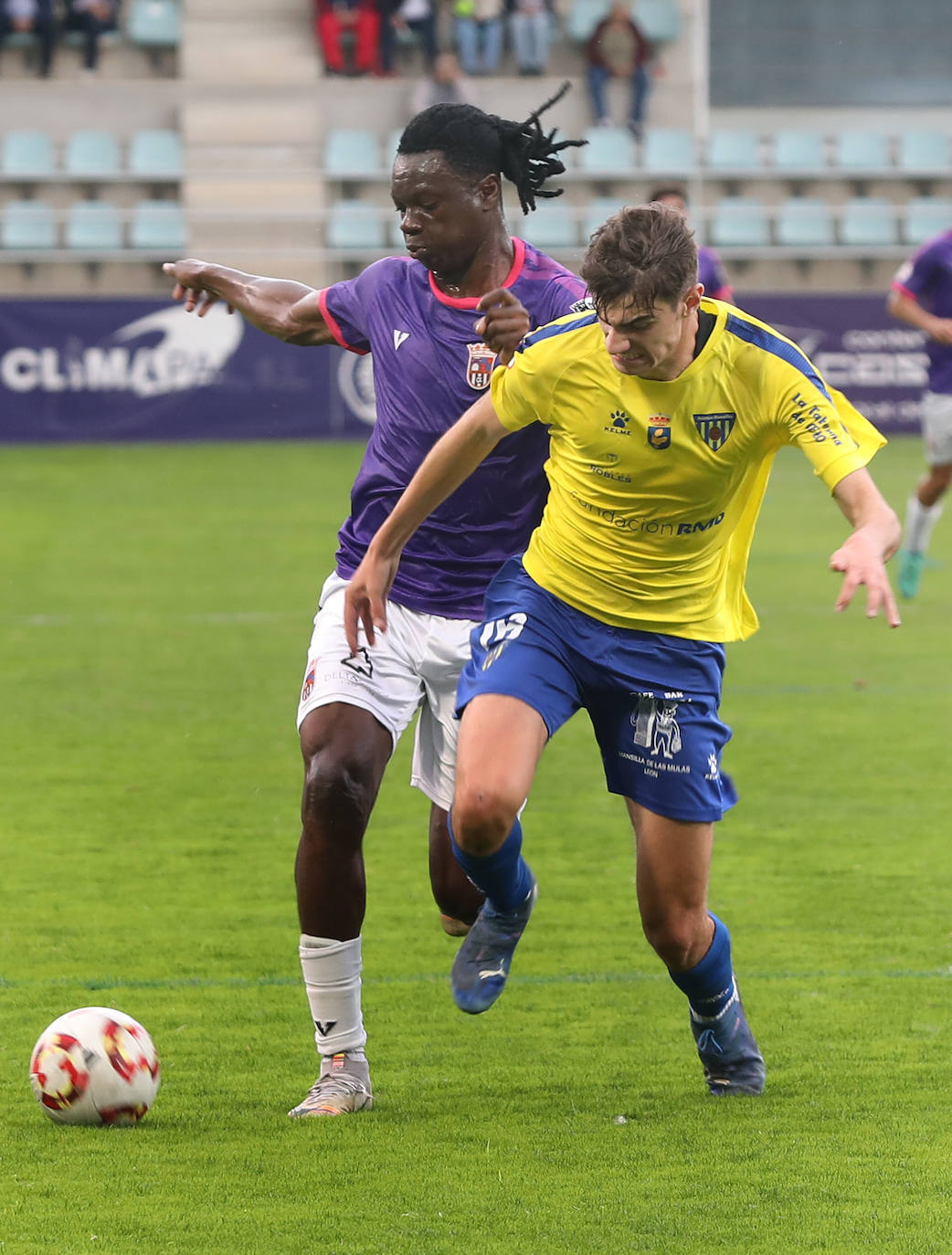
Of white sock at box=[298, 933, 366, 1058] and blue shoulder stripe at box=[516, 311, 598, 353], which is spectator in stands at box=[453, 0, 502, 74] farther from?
white sock at box=[298, 933, 366, 1058]

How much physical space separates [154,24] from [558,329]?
22.9 meters

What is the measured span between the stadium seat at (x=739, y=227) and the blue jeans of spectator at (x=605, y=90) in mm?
1768

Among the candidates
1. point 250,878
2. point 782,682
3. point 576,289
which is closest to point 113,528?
point 782,682

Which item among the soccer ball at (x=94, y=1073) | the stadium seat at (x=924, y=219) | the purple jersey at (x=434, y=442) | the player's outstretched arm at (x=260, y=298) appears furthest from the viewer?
the stadium seat at (x=924, y=219)

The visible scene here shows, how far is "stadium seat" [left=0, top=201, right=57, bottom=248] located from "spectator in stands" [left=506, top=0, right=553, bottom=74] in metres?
6.49

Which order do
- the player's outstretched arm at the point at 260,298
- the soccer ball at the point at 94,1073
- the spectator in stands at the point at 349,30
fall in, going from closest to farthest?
1. the soccer ball at the point at 94,1073
2. the player's outstretched arm at the point at 260,298
3. the spectator in stands at the point at 349,30

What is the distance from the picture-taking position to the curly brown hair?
3.74 m

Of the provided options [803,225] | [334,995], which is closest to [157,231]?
[803,225]

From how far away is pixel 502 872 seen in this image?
4227 mm

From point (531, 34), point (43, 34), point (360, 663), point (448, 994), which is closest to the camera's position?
point (360, 663)

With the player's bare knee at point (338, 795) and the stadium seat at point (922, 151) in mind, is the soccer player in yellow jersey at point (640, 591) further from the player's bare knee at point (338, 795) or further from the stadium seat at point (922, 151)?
the stadium seat at point (922, 151)

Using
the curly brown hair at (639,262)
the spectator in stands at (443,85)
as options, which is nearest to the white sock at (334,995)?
the curly brown hair at (639,262)

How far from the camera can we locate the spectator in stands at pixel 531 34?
25.0 m

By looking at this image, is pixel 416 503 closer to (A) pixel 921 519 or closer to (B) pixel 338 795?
(B) pixel 338 795
